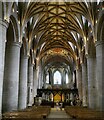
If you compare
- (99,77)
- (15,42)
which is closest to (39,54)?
(15,42)

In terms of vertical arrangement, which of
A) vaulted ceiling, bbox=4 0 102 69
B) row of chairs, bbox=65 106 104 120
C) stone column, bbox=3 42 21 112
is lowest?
row of chairs, bbox=65 106 104 120

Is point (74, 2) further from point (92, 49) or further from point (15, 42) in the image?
point (15, 42)

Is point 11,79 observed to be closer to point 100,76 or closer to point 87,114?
point 100,76

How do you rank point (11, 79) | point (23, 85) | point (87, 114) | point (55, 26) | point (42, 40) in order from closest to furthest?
point (87, 114) < point (11, 79) < point (23, 85) < point (55, 26) < point (42, 40)

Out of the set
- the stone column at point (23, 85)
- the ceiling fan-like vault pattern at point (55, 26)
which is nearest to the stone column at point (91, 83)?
the ceiling fan-like vault pattern at point (55, 26)

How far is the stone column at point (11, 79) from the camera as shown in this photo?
20.6 m

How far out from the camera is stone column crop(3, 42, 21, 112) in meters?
20.6

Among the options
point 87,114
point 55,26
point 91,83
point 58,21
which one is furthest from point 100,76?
point 55,26

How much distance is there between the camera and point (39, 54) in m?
42.3

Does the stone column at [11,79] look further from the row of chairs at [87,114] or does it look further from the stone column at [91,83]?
the stone column at [91,83]

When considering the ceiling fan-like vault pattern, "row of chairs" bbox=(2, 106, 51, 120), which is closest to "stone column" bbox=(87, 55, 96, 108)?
the ceiling fan-like vault pattern

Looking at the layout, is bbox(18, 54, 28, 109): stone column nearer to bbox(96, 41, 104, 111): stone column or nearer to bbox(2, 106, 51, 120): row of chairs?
bbox(96, 41, 104, 111): stone column

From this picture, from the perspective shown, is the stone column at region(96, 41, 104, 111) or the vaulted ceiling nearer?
the stone column at region(96, 41, 104, 111)

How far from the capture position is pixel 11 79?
21.0 m
